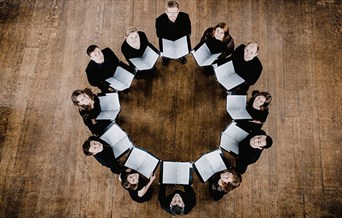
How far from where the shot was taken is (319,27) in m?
5.11

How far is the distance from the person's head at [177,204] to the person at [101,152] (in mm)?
860

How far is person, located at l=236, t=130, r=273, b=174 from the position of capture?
3.78m

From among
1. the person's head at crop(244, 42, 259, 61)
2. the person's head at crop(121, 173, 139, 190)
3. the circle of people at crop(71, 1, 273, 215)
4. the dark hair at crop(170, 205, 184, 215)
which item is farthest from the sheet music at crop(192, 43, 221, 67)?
the dark hair at crop(170, 205, 184, 215)

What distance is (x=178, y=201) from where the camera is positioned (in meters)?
3.80

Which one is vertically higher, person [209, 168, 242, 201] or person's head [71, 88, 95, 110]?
person's head [71, 88, 95, 110]

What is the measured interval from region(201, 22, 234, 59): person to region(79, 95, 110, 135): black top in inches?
62.9

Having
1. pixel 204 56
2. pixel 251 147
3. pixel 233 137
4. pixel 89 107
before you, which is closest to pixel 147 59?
pixel 204 56

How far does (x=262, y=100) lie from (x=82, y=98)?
2.07 metres

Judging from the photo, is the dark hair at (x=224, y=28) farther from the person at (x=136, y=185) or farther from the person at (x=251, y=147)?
the person at (x=136, y=185)

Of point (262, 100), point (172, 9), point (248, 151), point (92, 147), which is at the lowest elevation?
point (248, 151)

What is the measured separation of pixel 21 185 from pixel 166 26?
2913mm

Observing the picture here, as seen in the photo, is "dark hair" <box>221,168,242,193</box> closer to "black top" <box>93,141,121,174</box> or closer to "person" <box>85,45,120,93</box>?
"black top" <box>93,141,121,174</box>

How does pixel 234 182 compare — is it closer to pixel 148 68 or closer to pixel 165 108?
pixel 165 108

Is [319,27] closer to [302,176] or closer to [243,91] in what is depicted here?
[243,91]
